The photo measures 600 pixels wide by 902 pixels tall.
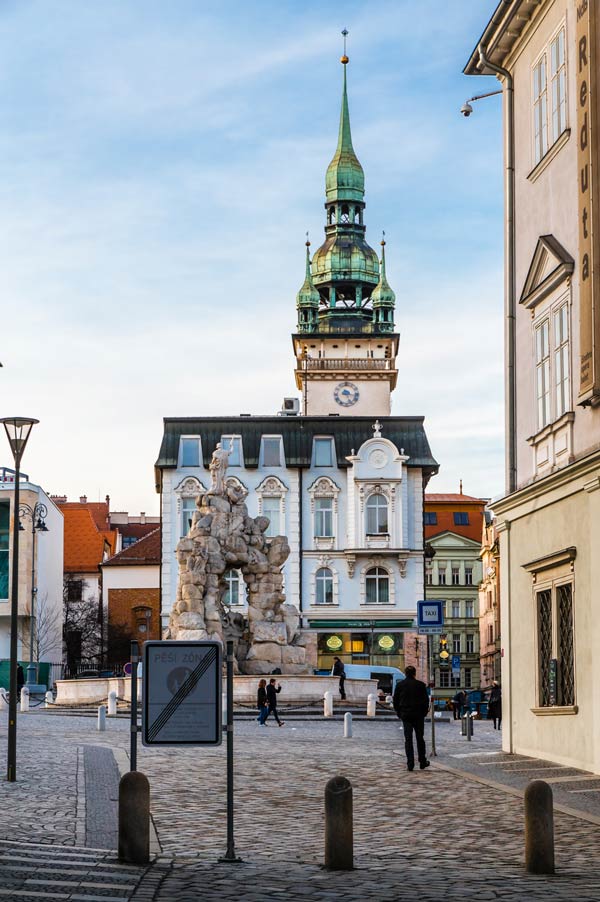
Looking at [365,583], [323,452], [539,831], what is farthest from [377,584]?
[539,831]

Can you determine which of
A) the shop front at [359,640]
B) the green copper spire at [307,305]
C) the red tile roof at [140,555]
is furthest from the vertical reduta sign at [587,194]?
the green copper spire at [307,305]

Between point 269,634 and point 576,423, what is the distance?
30.1 meters

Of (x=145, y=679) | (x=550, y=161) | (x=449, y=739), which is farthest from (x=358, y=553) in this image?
(x=145, y=679)

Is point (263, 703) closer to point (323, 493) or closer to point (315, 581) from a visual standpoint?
point (315, 581)

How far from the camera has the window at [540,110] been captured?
2577cm

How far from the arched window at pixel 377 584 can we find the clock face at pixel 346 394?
26877 millimetres

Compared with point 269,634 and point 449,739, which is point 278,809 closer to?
point 449,739

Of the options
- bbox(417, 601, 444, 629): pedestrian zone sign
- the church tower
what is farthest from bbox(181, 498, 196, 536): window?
bbox(417, 601, 444, 629): pedestrian zone sign

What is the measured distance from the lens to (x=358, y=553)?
8300 centimetres

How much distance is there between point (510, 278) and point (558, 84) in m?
4.21

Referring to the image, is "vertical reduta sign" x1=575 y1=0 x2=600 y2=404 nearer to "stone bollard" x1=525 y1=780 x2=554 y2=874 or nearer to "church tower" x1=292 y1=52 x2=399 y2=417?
"stone bollard" x1=525 y1=780 x2=554 y2=874

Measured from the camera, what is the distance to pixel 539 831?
38.8 feet

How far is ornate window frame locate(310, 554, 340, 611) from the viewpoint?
8338 cm

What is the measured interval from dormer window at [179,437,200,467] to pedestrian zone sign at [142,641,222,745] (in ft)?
237
